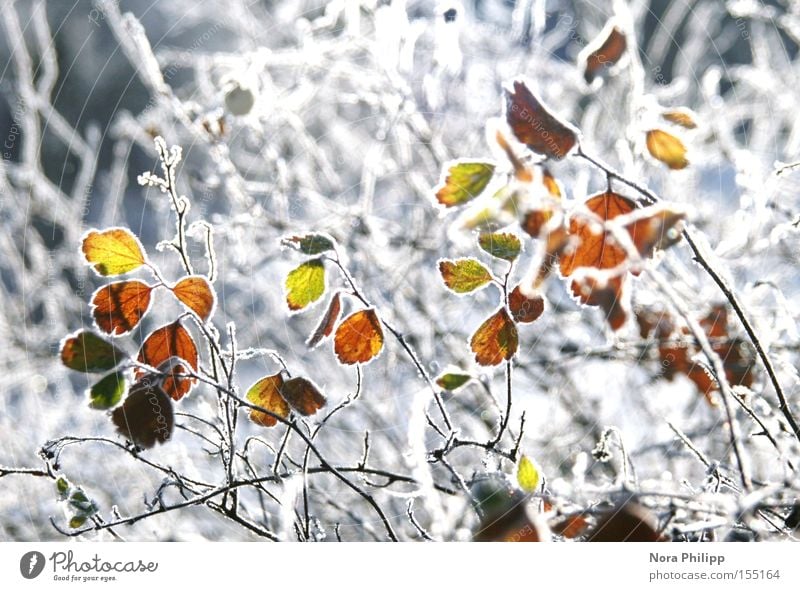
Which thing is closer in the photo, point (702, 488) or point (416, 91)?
point (702, 488)

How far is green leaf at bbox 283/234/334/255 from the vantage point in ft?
1.06

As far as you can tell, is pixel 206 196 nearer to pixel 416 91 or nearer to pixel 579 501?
pixel 416 91

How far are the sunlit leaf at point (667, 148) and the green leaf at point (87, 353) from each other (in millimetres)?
272

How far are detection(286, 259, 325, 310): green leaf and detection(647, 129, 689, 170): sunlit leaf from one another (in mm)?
173

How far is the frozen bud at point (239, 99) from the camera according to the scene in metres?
0.44

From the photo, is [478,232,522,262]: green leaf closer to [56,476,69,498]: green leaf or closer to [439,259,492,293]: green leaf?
[439,259,492,293]: green leaf

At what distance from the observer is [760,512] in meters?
0.35

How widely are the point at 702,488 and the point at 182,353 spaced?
9.7 inches

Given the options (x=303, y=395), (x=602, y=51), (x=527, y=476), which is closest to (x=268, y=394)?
(x=303, y=395)
